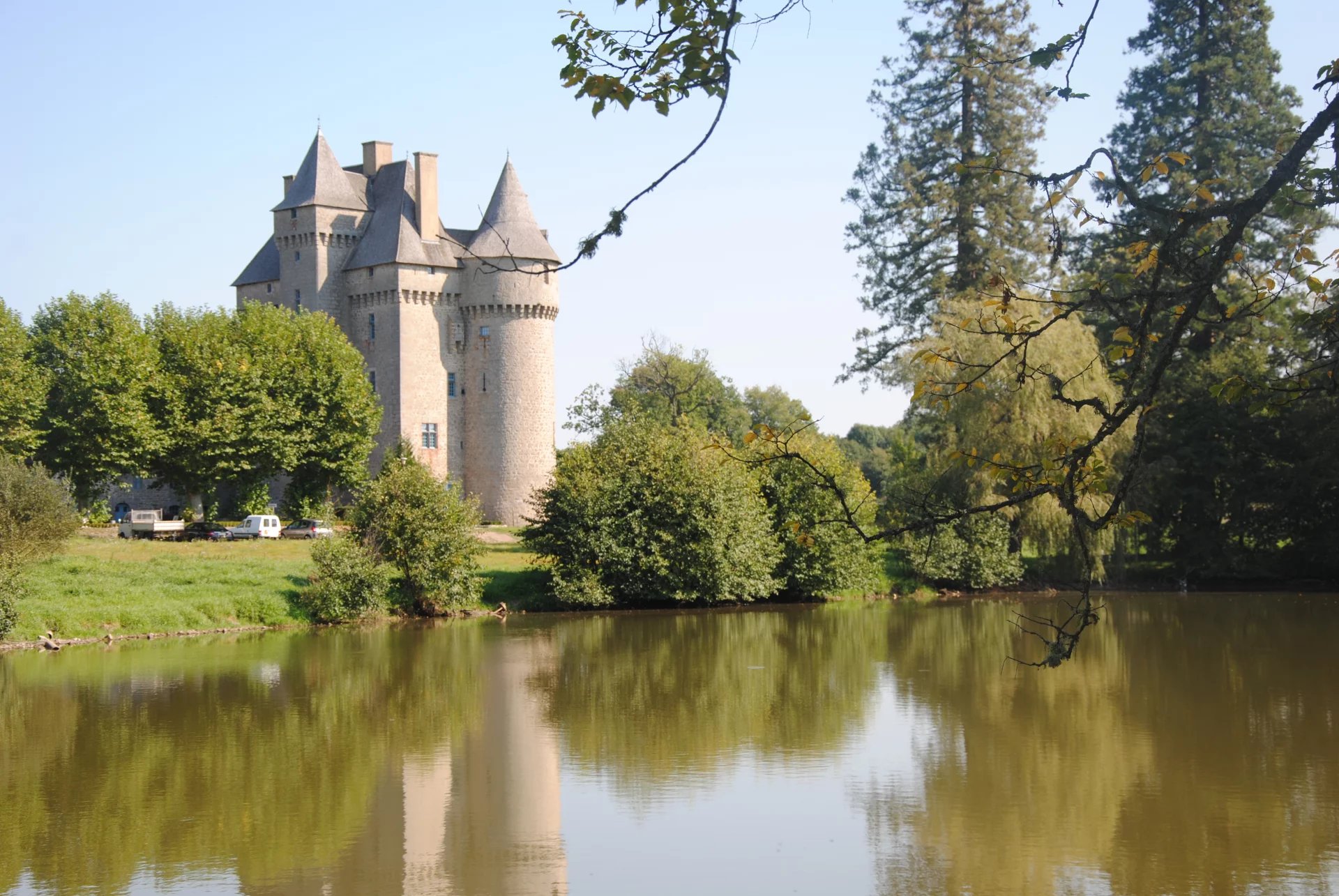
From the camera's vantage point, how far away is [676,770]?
45.6 ft

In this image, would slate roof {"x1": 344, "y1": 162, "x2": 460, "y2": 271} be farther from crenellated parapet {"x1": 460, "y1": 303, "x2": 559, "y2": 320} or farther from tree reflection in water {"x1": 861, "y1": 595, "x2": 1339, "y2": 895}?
tree reflection in water {"x1": 861, "y1": 595, "x2": 1339, "y2": 895}

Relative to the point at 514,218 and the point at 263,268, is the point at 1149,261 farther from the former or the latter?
the point at 263,268

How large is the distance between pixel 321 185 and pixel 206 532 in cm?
1530

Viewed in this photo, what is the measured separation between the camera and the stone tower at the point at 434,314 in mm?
50062

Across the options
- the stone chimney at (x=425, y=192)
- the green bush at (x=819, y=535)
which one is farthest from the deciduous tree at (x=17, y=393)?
the green bush at (x=819, y=535)

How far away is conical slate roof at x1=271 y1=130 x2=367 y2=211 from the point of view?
50906 mm

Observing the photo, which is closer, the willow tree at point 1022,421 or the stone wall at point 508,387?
the willow tree at point 1022,421

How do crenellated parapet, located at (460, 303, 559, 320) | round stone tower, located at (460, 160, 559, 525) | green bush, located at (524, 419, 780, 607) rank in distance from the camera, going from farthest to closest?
crenellated parapet, located at (460, 303, 559, 320) < round stone tower, located at (460, 160, 559, 525) < green bush, located at (524, 419, 780, 607)

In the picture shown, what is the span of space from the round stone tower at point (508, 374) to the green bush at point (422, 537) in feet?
57.8

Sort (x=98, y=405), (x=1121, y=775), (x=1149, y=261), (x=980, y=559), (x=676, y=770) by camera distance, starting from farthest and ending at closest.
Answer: (x=98, y=405) → (x=980, y=559) → (x=676, y=770) → (x=1121, y=775) → (x=1149, y=261)

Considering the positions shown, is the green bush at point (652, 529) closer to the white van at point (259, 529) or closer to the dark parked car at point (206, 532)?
the white van at point (259, 529)

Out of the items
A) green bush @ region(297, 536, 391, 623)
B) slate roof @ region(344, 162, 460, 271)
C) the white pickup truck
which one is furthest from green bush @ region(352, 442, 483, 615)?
slate roof @ region(344, 162, 460, 271)

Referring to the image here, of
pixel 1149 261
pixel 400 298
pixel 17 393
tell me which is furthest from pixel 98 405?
pixel 1149 261

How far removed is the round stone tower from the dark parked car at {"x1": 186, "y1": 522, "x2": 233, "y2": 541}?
407 inches
